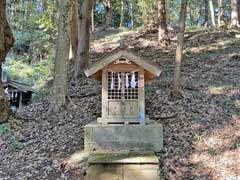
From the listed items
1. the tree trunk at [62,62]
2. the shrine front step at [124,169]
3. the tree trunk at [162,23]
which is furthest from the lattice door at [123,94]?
the tree trunk at [162,23]

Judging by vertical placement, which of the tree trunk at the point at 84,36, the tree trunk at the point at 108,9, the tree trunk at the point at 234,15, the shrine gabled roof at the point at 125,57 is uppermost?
the tree trunk at the point at 108,9

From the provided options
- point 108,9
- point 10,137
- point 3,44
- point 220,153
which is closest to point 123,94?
point 220,153

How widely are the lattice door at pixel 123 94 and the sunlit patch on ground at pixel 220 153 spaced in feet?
5.65

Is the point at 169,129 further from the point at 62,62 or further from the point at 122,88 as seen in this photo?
the point at 62,62

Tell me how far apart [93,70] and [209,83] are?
5.16 meters

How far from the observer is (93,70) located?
25.3 ft

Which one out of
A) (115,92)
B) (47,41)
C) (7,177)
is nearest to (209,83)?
(115,92)

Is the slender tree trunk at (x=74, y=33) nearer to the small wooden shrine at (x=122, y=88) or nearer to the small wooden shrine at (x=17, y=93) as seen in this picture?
the small wooden shrine at (x=17, y=93)

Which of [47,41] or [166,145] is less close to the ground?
[47,41]

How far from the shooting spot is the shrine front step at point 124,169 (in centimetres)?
656

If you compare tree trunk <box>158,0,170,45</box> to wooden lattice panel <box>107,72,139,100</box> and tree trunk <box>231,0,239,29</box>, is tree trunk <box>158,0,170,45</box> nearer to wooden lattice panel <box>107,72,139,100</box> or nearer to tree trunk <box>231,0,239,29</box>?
tree trunk <box>231,0,239,29</box>

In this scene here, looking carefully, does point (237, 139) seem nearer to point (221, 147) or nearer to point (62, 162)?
point (221, 147)

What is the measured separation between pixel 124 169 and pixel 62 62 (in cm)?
426

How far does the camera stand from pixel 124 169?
21.6 ft
